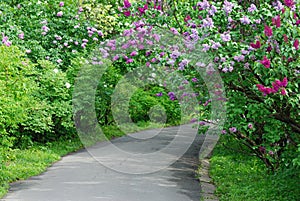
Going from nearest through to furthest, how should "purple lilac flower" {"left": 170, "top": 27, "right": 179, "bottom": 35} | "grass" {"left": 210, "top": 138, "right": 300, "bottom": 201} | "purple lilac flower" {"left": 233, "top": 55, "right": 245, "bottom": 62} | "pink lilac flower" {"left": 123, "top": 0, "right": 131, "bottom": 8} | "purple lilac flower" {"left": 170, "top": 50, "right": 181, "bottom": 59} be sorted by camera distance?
"purple lilac flower" {"left": 233, "top": 55, "right": 245, "bottom": 62} → "purple lilac flower" {"left": 170, "top": 50, "right": 181, "bottom": 59} → "grass" {"left": 210, "top": 138, "right": 300, "bottom": 201} → "purple lilac flower" {"left": 170, "top": 27, "right": 179, "bottom": 35} → "pink lilac flower" {"left": 123, "top": 0, "right": 131, "bottom": 8}

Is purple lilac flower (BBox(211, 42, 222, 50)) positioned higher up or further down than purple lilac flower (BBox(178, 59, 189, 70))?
higher up

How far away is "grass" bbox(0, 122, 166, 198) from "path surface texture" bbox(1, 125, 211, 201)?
0.21 metres

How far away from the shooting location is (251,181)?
30.9 ft

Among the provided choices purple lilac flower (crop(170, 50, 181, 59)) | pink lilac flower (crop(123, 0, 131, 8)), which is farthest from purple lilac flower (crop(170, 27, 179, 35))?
purple lilac flower (crop(170, 50, 181, 59))

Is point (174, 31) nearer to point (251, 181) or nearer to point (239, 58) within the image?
point (239, 58)

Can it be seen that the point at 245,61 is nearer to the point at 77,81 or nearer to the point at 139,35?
the point at 139,35

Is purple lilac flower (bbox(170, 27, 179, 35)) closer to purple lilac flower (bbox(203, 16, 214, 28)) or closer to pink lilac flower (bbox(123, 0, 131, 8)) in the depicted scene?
pink lilac flower (bbox(123, 0, 131, 8))

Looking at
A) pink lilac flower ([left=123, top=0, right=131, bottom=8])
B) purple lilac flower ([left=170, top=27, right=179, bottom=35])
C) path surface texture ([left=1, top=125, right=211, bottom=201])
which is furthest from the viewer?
pink lilac flower ([left=123, top=0, right=131, bottom=8])

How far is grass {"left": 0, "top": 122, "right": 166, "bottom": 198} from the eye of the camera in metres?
9.58

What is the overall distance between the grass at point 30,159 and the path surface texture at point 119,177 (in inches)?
8.5

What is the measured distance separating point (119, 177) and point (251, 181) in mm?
2762

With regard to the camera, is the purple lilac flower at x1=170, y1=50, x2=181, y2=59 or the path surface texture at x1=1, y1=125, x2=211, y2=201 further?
the path surface texture at x1=1, y1=125, x2=211, y2=201

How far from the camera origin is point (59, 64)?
55.1 ft

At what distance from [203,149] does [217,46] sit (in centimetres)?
950
